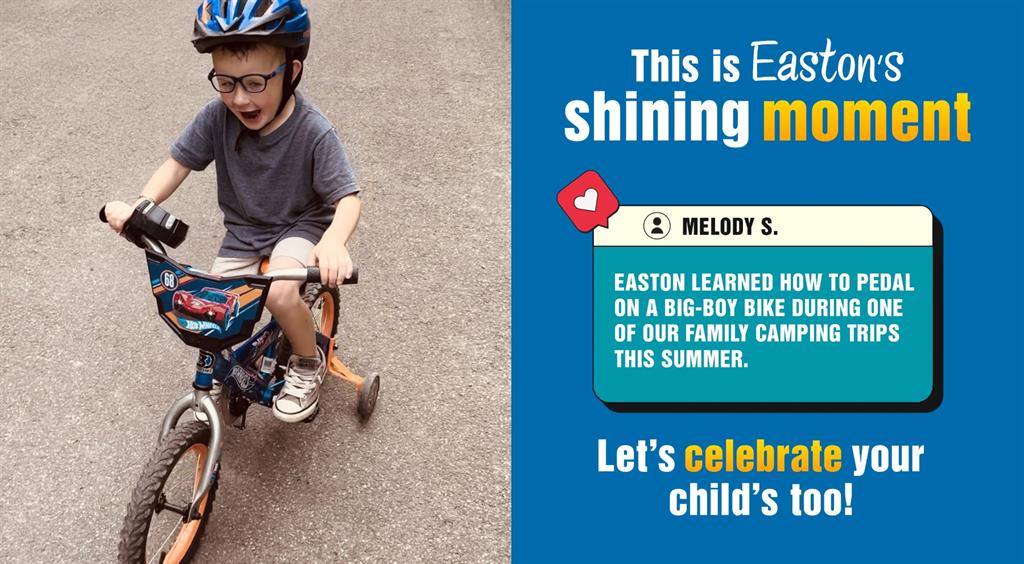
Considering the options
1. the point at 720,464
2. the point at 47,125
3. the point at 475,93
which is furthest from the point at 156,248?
the point at 475,93

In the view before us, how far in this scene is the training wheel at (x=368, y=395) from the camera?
3379 millimetres

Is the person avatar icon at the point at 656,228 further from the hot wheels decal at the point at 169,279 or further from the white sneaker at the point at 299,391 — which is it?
the hot wheels decal at the point at 169,279

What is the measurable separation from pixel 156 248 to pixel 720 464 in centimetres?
195

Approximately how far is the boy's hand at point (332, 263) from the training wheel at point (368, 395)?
36.5 inches

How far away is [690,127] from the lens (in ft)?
10.3

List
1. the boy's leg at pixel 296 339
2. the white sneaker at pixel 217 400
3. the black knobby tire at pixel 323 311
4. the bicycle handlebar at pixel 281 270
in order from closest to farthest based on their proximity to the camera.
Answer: the bicycle handlebar at pixel 281 270 < the white sneaker at pixel 217 400 < the boy's leg at pixel 296 339 < the black knobby tire at pixel 323 311

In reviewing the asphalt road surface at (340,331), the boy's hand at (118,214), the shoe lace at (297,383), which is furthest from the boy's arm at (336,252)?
the asphalt road surface at (340,331)

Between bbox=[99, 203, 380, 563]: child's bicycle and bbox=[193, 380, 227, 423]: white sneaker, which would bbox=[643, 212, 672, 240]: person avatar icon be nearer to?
bbox=[99, 203, 380, 563]: child's bicycle

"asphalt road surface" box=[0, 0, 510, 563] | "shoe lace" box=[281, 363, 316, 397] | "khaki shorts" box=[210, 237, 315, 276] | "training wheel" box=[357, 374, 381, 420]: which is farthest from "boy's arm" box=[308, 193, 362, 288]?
"asphalt road surface" box=[0, 0, 510, 563]

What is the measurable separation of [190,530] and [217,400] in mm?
408

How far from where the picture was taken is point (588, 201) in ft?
10.7

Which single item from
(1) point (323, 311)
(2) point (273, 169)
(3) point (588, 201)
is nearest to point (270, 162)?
(2) point (273, 169)

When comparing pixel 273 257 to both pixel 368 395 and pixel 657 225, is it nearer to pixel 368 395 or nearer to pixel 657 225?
pixel 368 395

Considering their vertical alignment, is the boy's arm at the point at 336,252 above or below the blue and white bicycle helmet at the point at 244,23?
below
